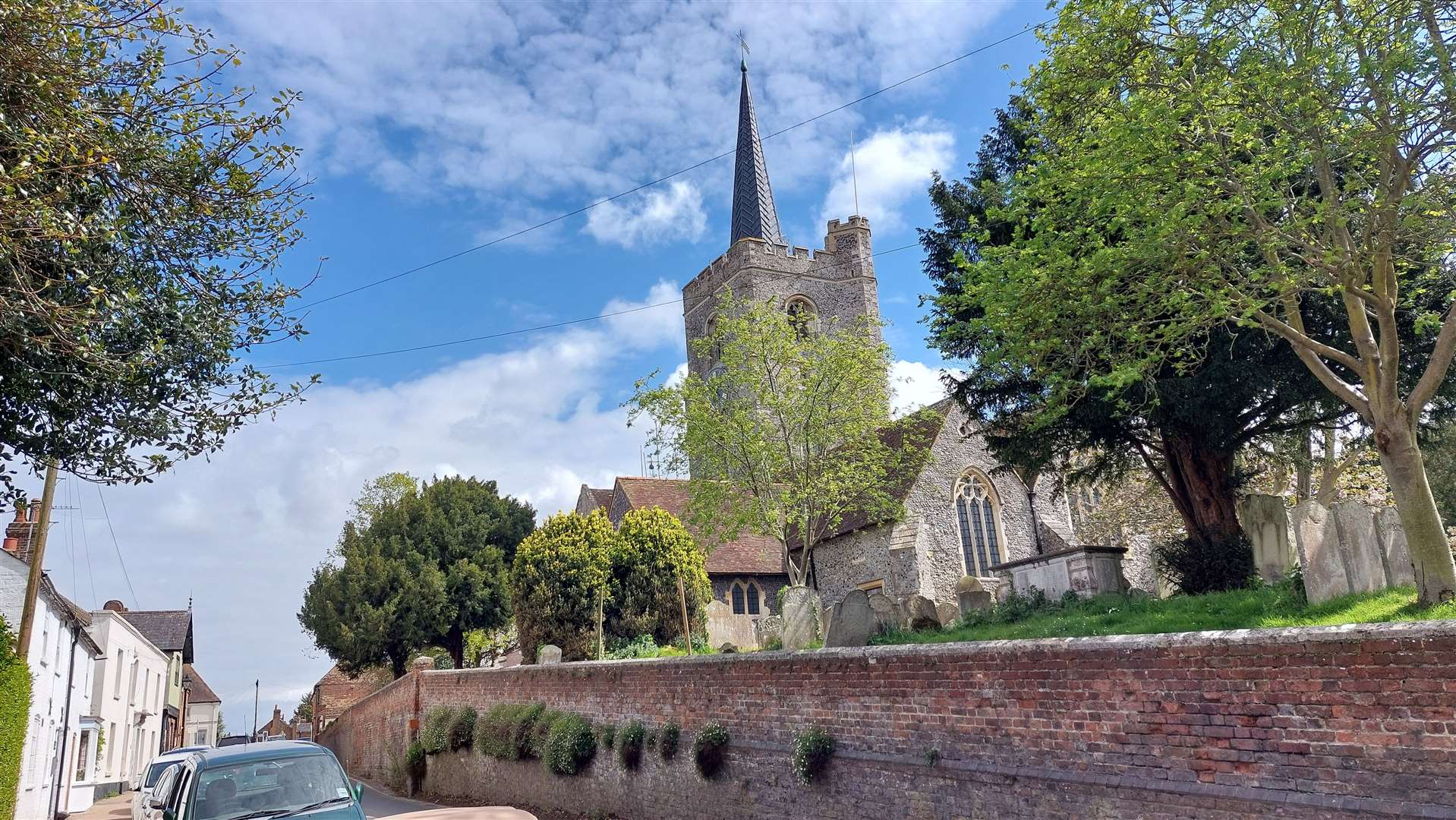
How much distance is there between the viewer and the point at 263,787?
26.8ft

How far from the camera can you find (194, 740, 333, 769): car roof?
8352 mm

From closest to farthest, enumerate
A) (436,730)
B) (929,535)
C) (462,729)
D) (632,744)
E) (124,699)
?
(632,744)
(462,729)
(436,730)
(929,535)
(124,699)

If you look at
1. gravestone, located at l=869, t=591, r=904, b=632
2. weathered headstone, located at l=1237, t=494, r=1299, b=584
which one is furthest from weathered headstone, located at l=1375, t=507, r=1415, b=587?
gravestone, located at l=869, t=591, r=904, b=632

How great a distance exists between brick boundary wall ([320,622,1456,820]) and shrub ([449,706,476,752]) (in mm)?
7871

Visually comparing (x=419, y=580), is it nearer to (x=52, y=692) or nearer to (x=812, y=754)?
(x=52, y=692)

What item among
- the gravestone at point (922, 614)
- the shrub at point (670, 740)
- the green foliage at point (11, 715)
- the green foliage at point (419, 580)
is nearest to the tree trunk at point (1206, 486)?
the gravestone at point (922, 614)

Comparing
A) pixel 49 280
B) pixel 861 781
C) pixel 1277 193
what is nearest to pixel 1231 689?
pixel 861 781

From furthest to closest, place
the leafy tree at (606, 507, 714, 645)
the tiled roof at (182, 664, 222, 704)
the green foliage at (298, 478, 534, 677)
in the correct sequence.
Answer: the tiled roof at (182, 664, 222, 704), the green foliage at (298, 478, 534, 677), the leafy tree at (606, 507, 714, 645)

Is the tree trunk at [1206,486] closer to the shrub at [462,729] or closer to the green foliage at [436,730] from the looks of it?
the shrub at [462,729]

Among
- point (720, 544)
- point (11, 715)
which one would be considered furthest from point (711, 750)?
point (720, 544)

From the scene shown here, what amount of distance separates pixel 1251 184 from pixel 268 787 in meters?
11.7

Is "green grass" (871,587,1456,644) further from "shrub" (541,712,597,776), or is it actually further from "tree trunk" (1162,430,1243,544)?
"shrub" (541,712,597,776)

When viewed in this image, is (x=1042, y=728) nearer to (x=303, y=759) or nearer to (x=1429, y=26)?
(x=303, y=759)

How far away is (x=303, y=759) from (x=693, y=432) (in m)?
14.3
